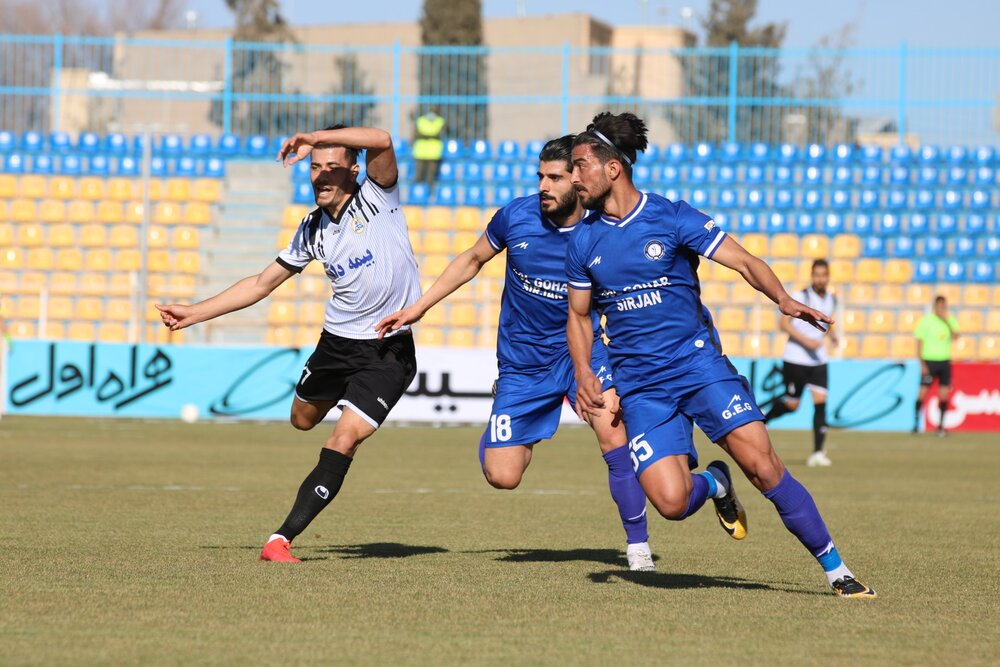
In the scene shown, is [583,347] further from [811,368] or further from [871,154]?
[871,154]

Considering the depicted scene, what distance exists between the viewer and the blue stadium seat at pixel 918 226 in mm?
28750

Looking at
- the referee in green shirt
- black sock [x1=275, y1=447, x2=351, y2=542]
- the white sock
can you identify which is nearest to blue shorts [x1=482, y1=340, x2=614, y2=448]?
black sock [x1=275, y1=447, x2=351, y2=542]

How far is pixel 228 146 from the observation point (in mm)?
30953

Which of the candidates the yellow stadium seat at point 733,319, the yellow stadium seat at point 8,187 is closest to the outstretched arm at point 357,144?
the yellow stadium seat at point 733,319

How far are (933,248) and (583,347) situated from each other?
2291 centimetres

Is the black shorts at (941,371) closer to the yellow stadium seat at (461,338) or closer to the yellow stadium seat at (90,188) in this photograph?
the yellow stadium seat at (461,338)

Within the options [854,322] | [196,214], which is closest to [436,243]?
[196,214]

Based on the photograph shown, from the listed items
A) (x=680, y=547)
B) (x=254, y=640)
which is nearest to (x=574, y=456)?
(x=680, y=547)

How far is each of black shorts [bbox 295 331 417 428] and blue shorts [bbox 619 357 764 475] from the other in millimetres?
1647

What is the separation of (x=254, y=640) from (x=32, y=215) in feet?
84.4

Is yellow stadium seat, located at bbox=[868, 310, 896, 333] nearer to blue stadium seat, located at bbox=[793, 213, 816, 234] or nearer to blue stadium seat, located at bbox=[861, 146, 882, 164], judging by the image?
blue stadium seat, located at bbox=[793, 213, 816, 234]

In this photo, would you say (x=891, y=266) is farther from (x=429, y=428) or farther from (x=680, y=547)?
(x=680, y=547)

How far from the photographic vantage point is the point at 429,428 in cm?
2169

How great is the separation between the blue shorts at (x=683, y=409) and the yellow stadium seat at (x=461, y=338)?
755 inches
